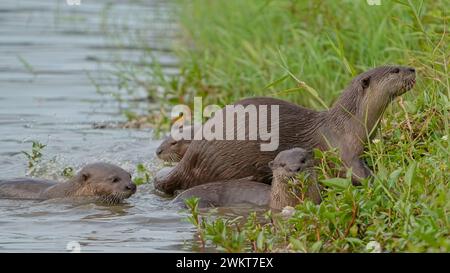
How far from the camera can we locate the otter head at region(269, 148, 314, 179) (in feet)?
19.5

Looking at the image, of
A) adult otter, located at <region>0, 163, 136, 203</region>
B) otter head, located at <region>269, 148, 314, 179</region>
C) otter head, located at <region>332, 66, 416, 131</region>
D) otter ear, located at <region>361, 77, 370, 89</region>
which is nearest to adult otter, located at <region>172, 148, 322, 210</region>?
otter head, located at <region>269, 148, 314, 179</region>

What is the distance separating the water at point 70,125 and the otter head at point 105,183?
0.31 ft

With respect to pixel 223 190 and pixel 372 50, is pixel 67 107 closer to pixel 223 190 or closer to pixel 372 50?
pixel 372 50

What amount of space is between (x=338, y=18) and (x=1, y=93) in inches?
125

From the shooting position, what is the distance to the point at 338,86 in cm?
847

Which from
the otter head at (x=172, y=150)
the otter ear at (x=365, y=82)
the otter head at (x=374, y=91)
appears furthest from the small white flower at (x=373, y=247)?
the otter head at (x=172, y=150)

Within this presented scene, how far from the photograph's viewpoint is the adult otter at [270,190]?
19.6 ft

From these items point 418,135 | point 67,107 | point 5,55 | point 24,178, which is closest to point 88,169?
point 24,178

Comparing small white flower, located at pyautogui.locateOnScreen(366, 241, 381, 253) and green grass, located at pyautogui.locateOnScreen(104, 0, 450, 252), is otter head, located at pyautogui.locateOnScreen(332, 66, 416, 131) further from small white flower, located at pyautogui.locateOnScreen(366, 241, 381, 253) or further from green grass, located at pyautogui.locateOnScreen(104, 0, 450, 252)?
small white flower, located at pyautogui.locateOnScreen(366, 241, 381, 253)

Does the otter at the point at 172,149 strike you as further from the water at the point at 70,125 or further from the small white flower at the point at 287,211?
the small white flower at the point at 287,211

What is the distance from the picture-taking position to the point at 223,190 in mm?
6531

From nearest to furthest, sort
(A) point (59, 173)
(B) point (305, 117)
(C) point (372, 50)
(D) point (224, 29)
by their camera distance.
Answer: (B) point (305, 117)
(A) point (59, 173)
(C) point (372, 50)
(D) point (224, 29)

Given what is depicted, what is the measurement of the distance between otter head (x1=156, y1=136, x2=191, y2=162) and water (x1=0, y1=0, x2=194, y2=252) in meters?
0.23

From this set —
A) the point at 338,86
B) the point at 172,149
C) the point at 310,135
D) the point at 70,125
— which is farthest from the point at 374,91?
the point at 70,125
